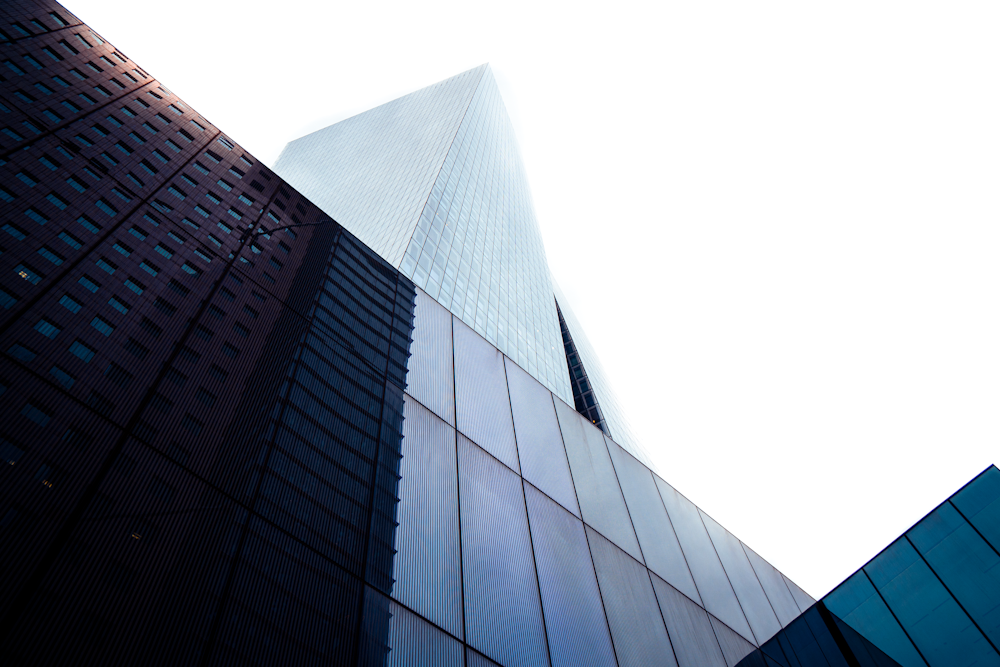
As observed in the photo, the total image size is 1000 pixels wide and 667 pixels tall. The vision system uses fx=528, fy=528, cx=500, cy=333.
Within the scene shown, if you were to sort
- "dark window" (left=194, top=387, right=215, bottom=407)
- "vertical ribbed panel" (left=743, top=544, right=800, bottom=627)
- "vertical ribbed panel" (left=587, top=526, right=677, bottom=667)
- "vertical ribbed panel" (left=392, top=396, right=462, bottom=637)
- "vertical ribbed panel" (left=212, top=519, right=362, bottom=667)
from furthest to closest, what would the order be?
"vertical ribbed panel" (left=743, top=544, right=800, bottom=627) → "vertical ribbed panel" (left=587, top=526, right=677, bottom=667) → "vertical ribbed panel" (left=392, top=396, right=462, bottom=637) → "dark window" (left=194, top=387, right=215, bottom=407) → "vertical ribbed panel" (left=212, top=519, right=362, bottom=667)

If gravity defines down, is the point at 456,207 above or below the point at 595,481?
above

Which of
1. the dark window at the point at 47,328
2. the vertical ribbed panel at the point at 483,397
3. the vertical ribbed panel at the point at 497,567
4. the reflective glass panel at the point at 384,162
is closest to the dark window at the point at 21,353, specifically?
the dark window at the point at 47,328

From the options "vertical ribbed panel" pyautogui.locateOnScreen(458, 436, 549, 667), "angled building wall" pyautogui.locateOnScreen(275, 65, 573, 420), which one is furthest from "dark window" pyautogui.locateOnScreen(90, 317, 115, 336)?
"angled building wall" pyautogui.locateOnScreen(275, 65, 573, 420)

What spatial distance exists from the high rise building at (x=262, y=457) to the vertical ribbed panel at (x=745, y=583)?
0.15 m

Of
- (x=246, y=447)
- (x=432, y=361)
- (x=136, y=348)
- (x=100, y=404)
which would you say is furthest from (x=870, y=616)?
(x=136, y=348)

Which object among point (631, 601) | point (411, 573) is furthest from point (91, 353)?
point (631, 601)

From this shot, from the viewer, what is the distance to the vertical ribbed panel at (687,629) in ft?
56.4

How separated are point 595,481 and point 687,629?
570cm

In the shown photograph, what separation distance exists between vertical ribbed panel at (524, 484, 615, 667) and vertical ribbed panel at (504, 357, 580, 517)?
72cm

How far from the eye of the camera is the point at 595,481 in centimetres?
2039

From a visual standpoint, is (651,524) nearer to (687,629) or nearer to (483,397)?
(687,629)

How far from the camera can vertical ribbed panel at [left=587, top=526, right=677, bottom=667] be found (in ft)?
50.0

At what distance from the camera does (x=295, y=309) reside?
14.7m

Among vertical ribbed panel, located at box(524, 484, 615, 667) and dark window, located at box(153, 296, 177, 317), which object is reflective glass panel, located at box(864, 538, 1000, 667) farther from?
dark window, located at box(153, 296, 177, 317)
